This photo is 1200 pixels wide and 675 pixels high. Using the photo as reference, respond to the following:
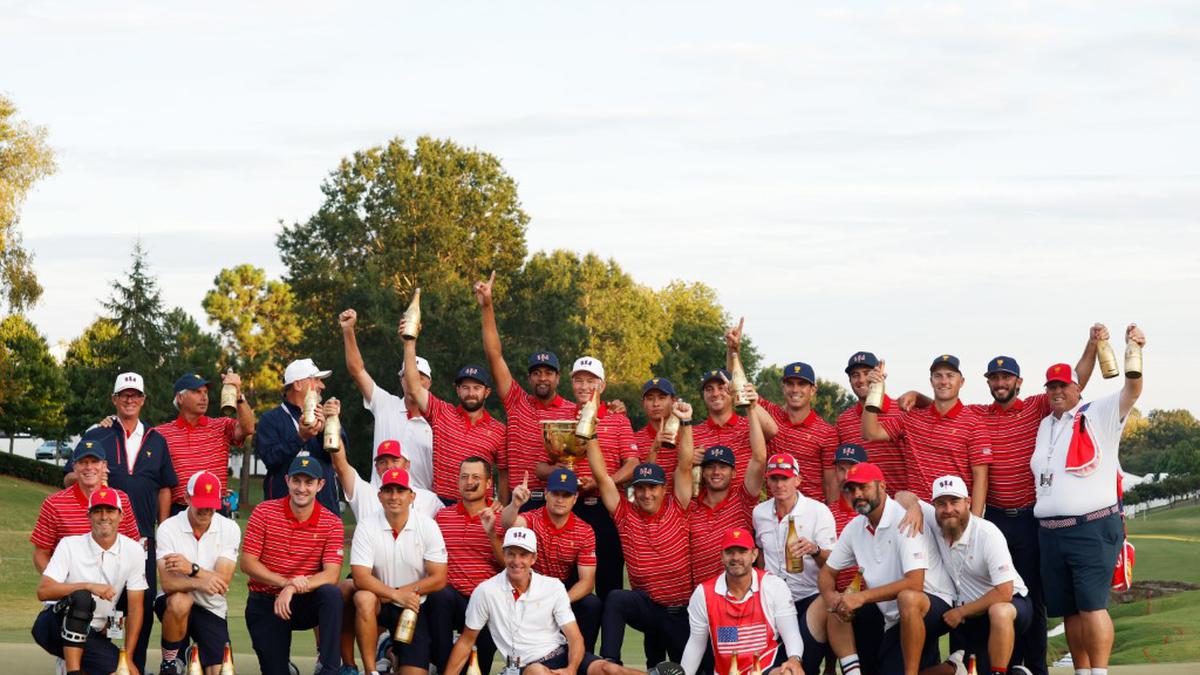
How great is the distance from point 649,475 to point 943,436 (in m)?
2.46

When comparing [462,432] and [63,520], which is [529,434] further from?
[63,520]

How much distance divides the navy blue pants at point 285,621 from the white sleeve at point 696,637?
105 inches

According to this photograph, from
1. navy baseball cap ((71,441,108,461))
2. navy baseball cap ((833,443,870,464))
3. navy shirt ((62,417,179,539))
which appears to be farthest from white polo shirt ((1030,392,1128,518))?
navy baseball cap ((71,441,108,461))

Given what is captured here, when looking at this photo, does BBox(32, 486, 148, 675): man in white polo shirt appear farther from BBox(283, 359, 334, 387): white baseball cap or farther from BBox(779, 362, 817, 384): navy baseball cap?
BBox(779, 362, 817, 384): navy baseball cap

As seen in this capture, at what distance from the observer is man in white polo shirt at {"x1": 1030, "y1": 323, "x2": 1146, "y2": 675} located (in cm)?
1146

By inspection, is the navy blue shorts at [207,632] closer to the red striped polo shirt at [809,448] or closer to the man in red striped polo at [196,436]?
the man in red striped polo at [196,436]

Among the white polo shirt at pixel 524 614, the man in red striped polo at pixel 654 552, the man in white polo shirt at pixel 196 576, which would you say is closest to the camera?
the white polo shirt at pixel 524 614

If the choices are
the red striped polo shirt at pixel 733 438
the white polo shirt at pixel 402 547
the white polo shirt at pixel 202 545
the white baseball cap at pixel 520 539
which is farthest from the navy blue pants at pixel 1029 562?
the white polo shirt at pixel 202 545

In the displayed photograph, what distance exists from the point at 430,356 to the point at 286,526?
38.2m

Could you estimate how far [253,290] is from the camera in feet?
281

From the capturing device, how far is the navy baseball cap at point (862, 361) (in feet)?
39.7

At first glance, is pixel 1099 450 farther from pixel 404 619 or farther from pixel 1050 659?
pixel 1050 659

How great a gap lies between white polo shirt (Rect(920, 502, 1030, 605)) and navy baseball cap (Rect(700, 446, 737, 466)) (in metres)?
1.55

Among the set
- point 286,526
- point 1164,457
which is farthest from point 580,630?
point 1164,457
